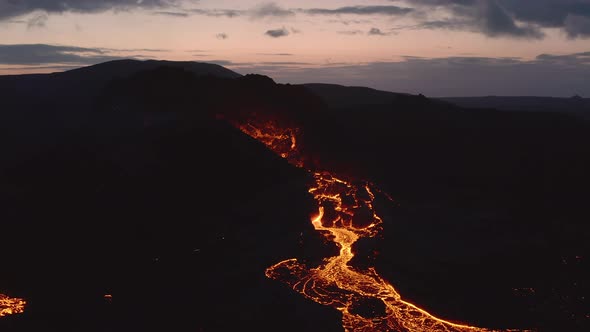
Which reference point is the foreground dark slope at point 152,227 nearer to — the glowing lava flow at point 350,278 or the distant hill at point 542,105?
the glowing lava flow at point 350,278

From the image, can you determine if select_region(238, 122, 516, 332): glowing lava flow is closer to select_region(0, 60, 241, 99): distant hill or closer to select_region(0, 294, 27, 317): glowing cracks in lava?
select_region(0, 294, 27, 317): glowing cracks in lava

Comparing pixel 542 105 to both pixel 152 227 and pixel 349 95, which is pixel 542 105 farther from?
pixel 152 227

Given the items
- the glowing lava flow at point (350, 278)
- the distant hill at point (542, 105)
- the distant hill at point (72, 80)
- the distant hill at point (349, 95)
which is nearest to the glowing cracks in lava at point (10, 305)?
the glowing lava flow at point (350, 278)

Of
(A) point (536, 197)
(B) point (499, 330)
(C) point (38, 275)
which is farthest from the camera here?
(A) point (536, 197)

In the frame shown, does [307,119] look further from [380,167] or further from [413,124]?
[413,124]

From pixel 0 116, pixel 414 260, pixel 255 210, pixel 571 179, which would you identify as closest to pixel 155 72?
pixel 0 116

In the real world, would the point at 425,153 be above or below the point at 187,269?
above
